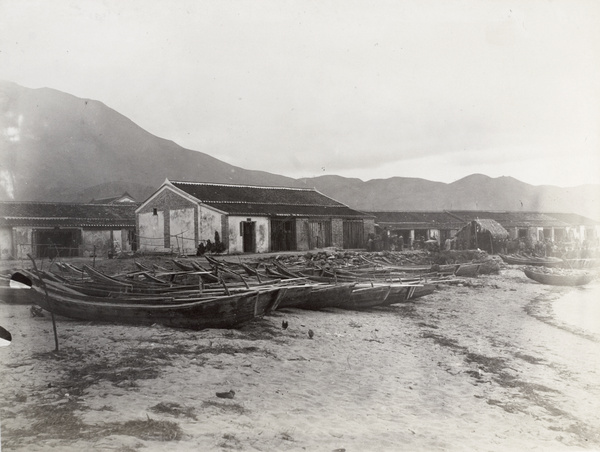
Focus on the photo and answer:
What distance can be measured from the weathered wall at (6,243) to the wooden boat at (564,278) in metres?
5.43

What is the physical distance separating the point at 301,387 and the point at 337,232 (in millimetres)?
2584

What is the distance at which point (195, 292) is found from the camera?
4332 millimetres

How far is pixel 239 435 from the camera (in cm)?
294

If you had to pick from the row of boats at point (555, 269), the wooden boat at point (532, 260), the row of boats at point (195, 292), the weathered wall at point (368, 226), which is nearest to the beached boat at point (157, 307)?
the row of boats at point (195, 292)

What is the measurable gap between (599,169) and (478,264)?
11.3 ft

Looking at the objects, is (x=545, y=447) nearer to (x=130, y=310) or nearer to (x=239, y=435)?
(x=239, y=435)

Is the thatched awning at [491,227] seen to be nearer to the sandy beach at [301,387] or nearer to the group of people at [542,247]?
the group of people at [542,247]

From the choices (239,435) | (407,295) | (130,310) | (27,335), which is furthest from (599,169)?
(27,335)

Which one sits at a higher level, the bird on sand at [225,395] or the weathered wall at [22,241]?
the weathered wall at [22,241]

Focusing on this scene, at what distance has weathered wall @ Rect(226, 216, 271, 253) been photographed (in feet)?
14.6

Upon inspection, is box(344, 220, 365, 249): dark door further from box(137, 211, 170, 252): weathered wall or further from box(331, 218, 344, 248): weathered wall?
box(137, 211, 170, 252): weathered wall

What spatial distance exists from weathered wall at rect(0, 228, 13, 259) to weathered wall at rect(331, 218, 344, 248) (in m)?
3.27

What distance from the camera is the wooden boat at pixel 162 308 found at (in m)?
3.79

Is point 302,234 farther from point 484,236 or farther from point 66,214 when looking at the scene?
point 484,236
